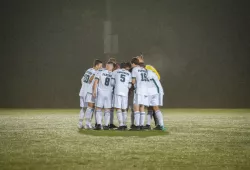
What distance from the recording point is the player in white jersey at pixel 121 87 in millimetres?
8828

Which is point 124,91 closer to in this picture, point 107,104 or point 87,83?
point 107,104

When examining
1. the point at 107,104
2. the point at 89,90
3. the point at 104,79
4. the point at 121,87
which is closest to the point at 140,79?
the point at 121,87

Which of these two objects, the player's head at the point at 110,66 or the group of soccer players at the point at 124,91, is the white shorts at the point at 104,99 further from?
the player's head at the point at 110,66

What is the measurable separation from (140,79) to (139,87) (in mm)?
→ 172

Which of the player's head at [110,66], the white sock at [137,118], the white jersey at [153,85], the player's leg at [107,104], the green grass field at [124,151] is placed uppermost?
the player's head at [110,66]

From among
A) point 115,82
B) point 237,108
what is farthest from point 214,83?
point 115,82

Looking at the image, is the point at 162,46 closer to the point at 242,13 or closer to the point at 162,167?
the point at 242,13

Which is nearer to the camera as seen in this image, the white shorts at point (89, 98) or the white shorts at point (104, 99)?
the white shorts at point (104, 99)

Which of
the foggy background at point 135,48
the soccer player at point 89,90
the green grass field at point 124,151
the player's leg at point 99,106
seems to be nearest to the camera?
the green grass field at point 124,151

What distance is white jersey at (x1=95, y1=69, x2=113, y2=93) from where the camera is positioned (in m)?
9.05

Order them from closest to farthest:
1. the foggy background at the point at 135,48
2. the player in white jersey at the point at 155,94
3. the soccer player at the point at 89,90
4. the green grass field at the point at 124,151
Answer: the green grass field at the point at 124,151, the player in white jersey at the point at 155,94, the soccer player at the point at 89,90, the foggy background at the point at 135,48

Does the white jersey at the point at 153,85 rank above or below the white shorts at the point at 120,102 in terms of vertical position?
above

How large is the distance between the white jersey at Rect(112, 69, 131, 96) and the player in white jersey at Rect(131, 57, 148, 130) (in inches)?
5.1

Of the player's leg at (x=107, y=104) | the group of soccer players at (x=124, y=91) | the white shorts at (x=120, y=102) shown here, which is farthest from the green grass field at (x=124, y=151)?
the player's leg at (x=107, y=104)
